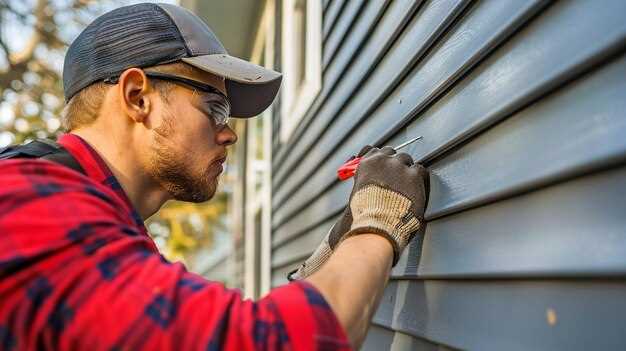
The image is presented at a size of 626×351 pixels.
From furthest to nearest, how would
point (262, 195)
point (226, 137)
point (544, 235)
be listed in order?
A: point (262, 195)
point (226, 137)
point (544, 235)

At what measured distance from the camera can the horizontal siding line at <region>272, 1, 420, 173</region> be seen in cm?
253

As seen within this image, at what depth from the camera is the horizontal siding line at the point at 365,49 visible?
2.53 meters

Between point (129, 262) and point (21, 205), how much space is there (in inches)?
8.7

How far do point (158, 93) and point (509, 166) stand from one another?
933mm

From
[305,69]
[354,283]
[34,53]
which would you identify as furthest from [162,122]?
[34,53]

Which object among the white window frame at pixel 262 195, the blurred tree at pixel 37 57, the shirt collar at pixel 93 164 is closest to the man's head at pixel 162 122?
the shirt collar at pixel 93 164

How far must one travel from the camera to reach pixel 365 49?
3078mm

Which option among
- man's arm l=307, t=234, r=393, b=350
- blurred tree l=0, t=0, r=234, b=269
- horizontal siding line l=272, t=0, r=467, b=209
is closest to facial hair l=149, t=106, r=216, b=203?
man's arm l=307, t=234, r=393, b=350

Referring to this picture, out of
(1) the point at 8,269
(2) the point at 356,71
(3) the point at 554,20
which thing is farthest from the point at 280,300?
(2) the point at 356,71

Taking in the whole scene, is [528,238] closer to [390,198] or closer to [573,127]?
[573,127]

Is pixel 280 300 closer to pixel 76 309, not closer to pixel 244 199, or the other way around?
pixel 76 309

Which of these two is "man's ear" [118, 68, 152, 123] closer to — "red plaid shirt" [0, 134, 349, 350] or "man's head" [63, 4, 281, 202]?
"man's head" [63, 4, 281, 202]

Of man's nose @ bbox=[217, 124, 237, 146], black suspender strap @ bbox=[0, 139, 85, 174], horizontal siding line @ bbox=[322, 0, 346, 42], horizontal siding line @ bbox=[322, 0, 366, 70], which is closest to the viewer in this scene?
black suspender strap @ bbox=[0, 139, 85, 174]

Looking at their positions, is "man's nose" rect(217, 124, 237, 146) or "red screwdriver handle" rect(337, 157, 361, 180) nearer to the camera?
"man's nose" rect(217, 124, 237, 146)
